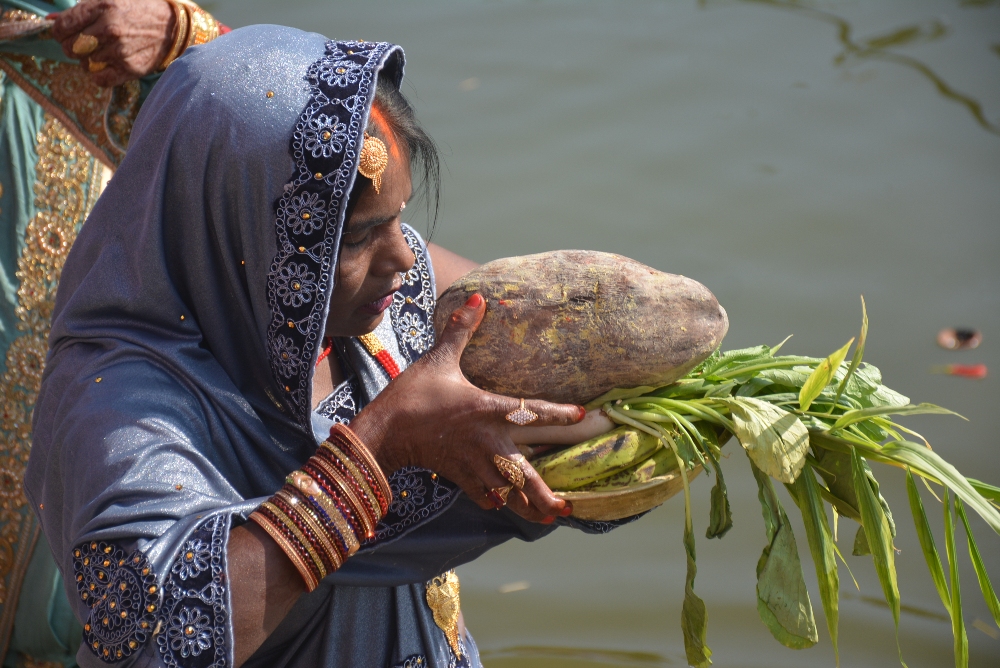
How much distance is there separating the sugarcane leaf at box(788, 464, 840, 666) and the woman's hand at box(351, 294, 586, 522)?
1.62ft

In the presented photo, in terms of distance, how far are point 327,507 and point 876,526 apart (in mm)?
943

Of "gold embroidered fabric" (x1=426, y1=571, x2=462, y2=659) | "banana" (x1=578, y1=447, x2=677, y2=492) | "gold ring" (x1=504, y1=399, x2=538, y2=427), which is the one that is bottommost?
"gold embroidered fabric" (x1=426, y1=571, x2=462, y2=659)

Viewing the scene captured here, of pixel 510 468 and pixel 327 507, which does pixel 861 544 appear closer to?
A: pixel 510 468

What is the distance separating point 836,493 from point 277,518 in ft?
3.37

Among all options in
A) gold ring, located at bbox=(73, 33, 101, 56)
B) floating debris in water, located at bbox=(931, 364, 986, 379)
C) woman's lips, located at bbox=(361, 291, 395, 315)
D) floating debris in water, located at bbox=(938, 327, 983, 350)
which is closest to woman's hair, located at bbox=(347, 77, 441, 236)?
woman's lips, located at bbox=(361, 291, 395, 315)

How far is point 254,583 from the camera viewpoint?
1.45 meters

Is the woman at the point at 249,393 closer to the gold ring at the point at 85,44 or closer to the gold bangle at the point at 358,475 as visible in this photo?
the gold bangle at the point at 358,475

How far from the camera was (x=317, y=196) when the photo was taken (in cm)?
155

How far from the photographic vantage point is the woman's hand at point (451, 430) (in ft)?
5.05

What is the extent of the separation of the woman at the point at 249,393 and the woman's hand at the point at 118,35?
83 cm

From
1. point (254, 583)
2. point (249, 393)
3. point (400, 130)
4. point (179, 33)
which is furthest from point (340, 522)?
point (179, 33)

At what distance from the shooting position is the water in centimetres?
385

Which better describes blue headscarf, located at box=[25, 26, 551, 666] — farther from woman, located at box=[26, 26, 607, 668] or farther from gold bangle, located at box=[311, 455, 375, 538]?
gold bangle, located at box=[311, 455, 375, 538]

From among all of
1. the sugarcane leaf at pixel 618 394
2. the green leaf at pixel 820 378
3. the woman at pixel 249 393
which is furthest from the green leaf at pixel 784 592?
the woman at pixel 249 393
